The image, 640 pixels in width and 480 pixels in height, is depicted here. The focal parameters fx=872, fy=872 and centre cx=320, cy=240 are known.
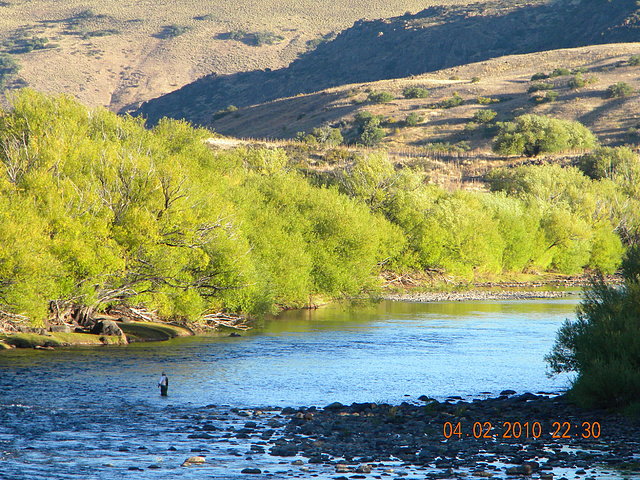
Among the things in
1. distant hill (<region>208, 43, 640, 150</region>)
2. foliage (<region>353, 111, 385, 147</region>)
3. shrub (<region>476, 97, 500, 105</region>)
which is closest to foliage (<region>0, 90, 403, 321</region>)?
foliage (<region>353, 111, 385, 147</region>)

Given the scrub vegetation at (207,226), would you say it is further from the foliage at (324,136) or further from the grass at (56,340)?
the foliage at (324,136)

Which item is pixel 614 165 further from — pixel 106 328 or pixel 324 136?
pixel 106 328

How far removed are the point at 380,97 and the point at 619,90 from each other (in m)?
49.2

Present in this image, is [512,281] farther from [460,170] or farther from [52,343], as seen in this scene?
[52,343]

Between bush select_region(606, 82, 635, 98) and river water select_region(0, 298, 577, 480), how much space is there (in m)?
119

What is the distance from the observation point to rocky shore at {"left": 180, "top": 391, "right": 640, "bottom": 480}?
22.2m

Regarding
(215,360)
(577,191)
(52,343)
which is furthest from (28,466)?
(577,191)

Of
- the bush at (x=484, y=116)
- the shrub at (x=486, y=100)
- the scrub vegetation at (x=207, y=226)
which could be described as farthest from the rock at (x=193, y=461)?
the shrub at (x=486, y=100)

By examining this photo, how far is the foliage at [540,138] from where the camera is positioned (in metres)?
143

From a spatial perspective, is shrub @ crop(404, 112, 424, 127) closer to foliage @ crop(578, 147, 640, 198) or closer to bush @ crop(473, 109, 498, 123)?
bush @ crop(473, 109, 498, 123)

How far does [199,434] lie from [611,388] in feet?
43.2

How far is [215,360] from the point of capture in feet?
138

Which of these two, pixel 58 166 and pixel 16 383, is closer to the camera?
pixel 16 383

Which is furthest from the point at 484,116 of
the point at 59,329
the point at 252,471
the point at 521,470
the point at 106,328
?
the point at 252,471
